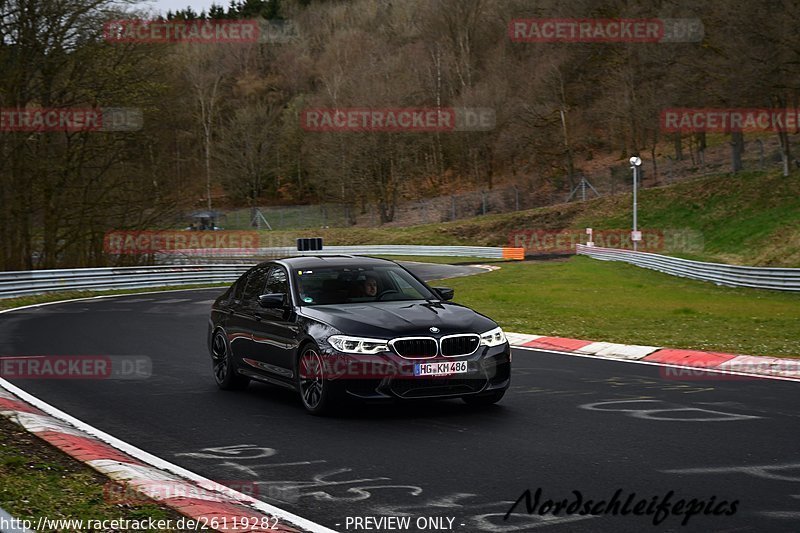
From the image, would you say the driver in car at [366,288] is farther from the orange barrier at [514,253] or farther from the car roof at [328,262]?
the orange barrier at [514,253]

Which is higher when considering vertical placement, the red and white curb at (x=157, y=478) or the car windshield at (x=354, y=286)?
the car windshield at (x=354, y=286)

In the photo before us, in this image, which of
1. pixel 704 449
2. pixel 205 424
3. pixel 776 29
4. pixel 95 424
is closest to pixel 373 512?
pixel 704 449

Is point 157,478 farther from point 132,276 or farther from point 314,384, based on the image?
point 132,276

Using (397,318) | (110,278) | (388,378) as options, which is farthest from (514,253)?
(388,378)

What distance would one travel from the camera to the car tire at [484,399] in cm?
1034

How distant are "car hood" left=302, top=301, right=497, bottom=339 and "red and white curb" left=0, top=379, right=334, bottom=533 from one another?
7.97ft

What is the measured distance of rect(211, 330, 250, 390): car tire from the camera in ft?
39.8

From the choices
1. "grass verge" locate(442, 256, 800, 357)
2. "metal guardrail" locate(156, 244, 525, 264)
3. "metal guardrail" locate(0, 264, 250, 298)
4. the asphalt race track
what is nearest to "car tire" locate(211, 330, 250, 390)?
the asphalt race track

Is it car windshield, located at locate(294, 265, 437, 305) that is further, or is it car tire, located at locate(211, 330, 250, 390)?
car tire, located at locate(211, 330, 250, 390)

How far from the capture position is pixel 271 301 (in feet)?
35.5

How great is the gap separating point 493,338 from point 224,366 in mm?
3802

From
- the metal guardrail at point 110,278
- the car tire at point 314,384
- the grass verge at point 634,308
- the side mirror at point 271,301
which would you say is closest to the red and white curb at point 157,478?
the car tire at point 314,384

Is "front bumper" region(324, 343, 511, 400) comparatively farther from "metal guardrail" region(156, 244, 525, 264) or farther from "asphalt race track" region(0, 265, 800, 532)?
"metal guardrail" region(156, 244, 525, 264)

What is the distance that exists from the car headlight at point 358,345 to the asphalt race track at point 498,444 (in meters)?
0.72
